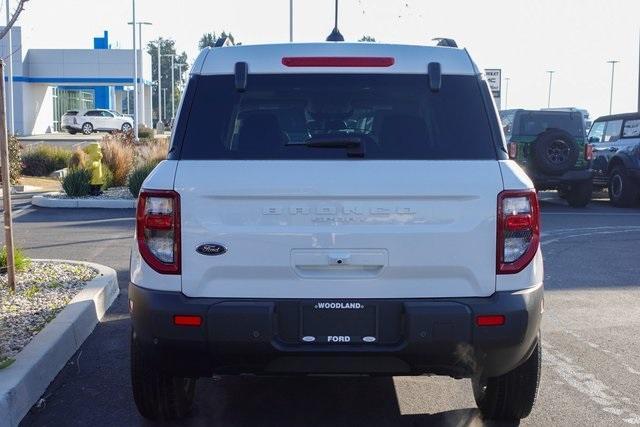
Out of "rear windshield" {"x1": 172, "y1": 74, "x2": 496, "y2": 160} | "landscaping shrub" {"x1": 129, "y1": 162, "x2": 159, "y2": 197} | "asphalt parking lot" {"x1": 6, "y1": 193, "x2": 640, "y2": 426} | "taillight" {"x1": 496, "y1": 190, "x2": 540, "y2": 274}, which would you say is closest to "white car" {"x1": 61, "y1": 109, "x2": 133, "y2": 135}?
"landscaping shrub" {"x1": 129, "y1": 162, "x2": 159, "y2": 197}

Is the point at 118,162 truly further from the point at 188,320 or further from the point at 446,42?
the point at 188,320

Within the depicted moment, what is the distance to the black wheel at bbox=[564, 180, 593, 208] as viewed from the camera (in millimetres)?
18198

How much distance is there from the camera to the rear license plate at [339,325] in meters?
4.06

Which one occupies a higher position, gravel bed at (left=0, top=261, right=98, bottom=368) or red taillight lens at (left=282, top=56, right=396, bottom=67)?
red taillight lens at (left=282, top=56, right=396, bottom=67)

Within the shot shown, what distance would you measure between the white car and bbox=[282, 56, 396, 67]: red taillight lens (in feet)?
182

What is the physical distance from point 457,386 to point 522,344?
1.65 m

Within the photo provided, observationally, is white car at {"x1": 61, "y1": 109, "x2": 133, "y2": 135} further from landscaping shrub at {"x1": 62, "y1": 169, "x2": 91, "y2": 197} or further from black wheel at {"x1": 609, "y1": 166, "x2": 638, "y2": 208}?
black wheel at {"x1": 609, "y1": 166, "x2": 638, "y2": 208}

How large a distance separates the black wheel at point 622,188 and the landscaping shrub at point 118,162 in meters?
10.7

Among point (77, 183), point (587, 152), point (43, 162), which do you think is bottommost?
point (43, 162)

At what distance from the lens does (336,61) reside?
4461 mm

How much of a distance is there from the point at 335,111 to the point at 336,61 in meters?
0.37

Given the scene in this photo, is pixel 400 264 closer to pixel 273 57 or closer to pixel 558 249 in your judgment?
pixel 273 57

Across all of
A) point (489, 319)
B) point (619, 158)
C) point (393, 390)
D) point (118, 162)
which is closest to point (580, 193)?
point (619, 158)

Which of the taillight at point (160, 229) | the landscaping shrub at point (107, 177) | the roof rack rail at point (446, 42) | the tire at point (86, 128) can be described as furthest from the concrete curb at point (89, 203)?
the tire at point (86, 128)
